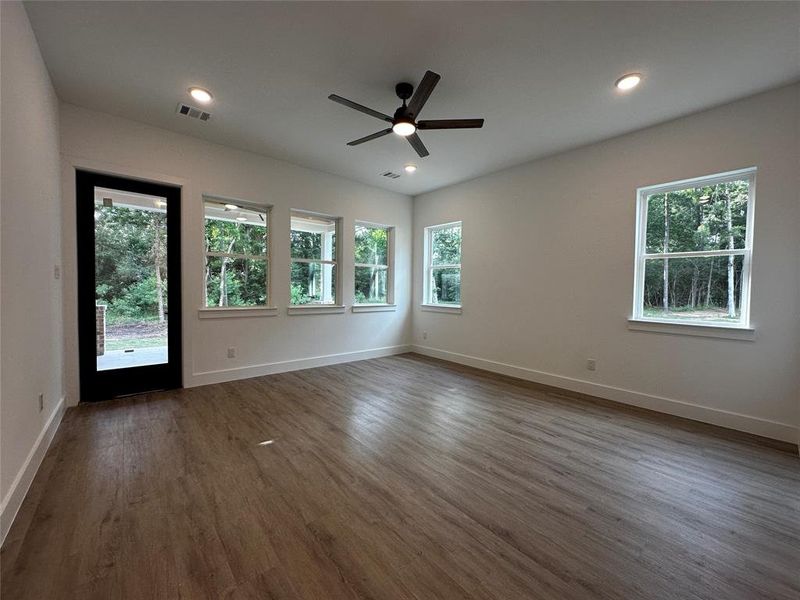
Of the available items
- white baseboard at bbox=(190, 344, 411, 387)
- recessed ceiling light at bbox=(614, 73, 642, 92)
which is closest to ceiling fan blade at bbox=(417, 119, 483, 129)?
recessed ceiling light at bbox=(614, 73, 642, 92)

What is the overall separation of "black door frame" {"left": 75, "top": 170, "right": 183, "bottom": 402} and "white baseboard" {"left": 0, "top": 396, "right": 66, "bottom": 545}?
2.52ft

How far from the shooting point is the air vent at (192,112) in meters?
3.11

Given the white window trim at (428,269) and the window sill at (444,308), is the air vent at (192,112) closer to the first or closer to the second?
the white window trim at (428,269)

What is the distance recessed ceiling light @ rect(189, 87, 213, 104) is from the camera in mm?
2818

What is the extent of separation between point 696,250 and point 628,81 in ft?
5.75

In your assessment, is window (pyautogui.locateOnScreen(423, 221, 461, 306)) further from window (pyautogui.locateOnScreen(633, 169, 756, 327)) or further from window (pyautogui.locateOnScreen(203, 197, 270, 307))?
window (pyautogui.locateOnScreen(203, 197, 270, 307))

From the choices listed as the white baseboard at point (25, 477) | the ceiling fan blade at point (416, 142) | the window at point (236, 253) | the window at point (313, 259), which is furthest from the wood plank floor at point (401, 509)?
the ceiling fan blade at point (416, 142)

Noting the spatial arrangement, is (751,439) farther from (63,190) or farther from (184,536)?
(63,190)

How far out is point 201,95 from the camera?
2.89m

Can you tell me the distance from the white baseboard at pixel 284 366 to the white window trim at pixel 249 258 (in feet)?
2.27

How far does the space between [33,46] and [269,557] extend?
138 inches

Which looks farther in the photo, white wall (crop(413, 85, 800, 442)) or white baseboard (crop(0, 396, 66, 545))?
white wall (crop(413, 85, 800, 442))

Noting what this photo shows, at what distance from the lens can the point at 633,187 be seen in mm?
3469

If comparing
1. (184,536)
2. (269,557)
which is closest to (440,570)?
(269,557)
